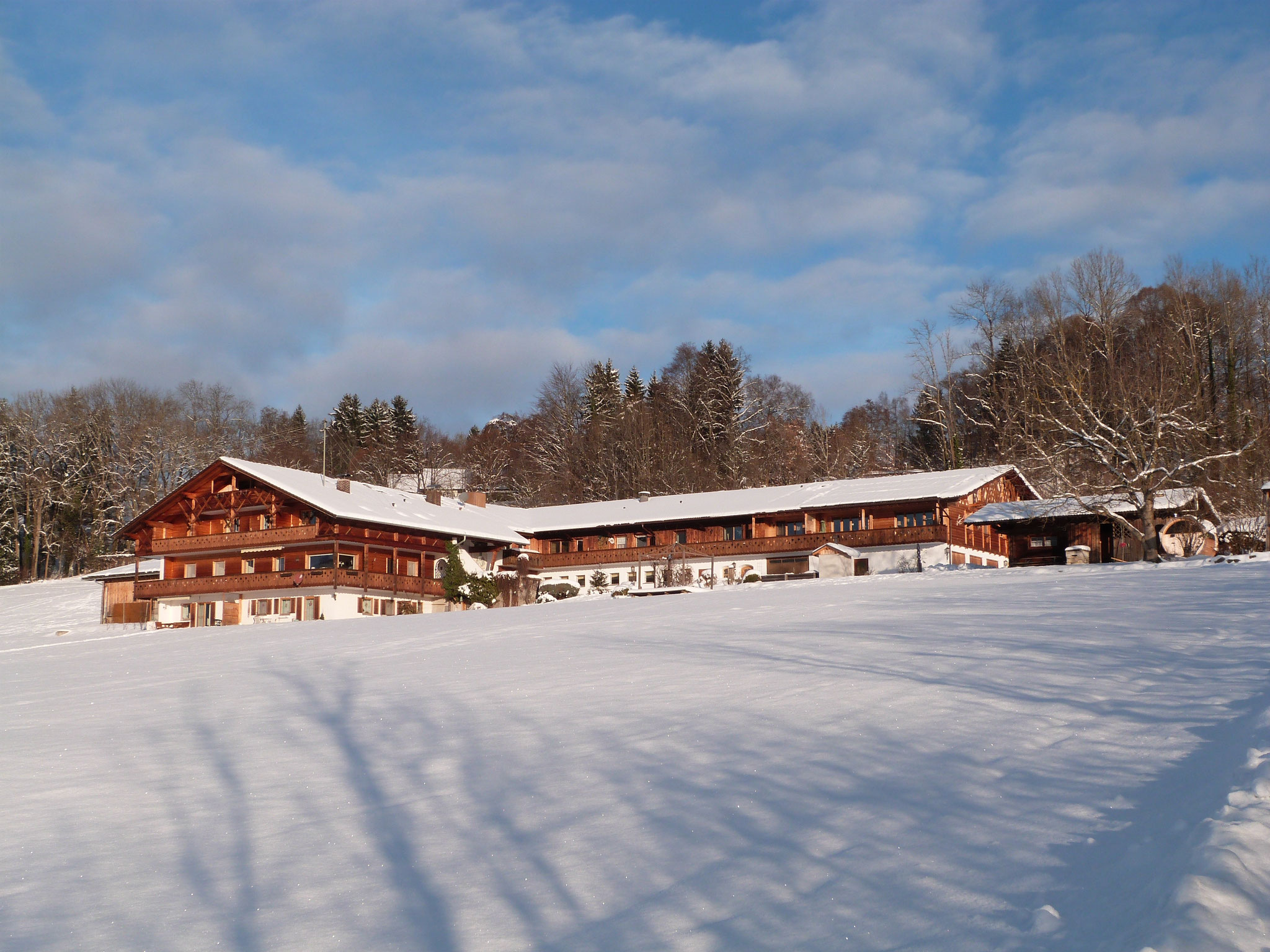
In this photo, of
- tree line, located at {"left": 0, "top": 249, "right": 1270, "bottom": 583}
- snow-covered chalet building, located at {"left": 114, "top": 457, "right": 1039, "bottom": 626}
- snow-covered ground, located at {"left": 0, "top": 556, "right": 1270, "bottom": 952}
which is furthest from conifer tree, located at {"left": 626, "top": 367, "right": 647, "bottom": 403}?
snow-covered ground, located at {"left": 0, "top": 556, "right": 1270, "bottom": 952}

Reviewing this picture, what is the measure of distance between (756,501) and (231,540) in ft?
85.4

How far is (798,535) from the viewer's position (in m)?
51.5

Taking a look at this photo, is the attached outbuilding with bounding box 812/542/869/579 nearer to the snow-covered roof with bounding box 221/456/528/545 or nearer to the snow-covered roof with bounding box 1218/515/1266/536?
the snow-covered roof with bounding box 1218/515/1266/536

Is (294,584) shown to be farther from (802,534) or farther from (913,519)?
(913,519)

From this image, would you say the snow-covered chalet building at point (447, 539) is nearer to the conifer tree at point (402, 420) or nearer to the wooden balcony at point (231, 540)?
the wooden balcony at point (231, 540)

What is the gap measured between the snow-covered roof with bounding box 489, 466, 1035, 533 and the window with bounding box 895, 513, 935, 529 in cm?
125

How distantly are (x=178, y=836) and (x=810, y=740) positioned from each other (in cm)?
593

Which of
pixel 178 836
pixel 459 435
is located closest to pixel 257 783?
pixel 178 836

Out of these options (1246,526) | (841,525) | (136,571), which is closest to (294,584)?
(136,571)

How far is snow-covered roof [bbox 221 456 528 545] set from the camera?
149ft

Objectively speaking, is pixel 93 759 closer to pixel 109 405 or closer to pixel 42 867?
pixel 42 867

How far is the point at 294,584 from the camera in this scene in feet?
148

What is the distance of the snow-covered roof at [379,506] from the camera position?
149 feet

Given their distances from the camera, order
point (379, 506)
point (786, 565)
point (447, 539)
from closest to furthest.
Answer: point (379, 506) → point (447, 539) → point (786, 565)
